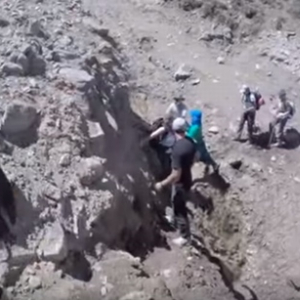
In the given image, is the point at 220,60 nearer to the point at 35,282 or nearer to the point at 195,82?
the point at 195,82

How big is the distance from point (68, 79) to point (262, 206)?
145 inches

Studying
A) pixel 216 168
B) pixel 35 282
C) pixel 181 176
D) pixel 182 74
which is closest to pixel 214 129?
pixel 216 168

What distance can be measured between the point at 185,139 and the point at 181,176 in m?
0.52

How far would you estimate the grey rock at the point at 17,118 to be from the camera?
10094 mm

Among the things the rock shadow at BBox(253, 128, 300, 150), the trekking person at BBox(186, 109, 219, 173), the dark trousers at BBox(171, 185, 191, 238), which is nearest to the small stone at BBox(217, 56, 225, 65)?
the rock shadow at BBox(253, 128, 300, 150)

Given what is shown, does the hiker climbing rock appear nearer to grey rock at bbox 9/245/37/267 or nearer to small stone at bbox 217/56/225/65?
small stone at bbox 217/56/225/65

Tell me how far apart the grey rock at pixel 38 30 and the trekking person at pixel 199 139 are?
263cm

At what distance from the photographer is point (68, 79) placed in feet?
37.3

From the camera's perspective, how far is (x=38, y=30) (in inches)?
477

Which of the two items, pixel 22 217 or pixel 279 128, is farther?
pixel 279 128

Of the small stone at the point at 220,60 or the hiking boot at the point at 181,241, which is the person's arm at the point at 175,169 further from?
the small stone at the point at 220,60

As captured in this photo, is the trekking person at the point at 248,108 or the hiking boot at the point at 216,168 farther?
the trekking person at the point at 248,108

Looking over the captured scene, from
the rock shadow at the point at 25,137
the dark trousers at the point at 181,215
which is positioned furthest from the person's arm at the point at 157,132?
the rock shadow at the point at 25,137

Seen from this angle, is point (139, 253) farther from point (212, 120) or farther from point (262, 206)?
point (212, 120)
